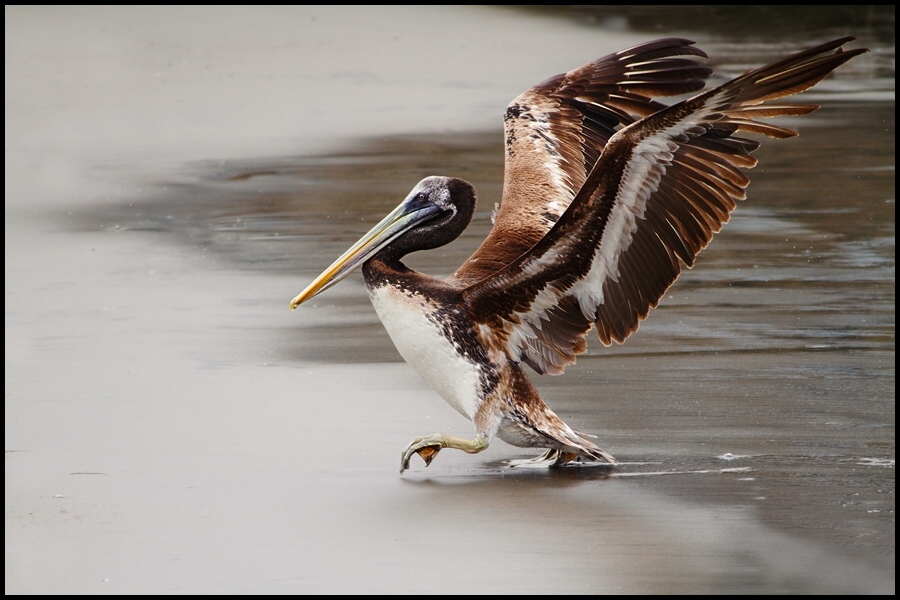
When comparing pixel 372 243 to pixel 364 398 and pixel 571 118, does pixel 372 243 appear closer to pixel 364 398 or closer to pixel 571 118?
pixel 364 398

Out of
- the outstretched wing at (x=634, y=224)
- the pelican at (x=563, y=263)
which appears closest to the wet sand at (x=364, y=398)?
the pelican at (x=563, y=263)

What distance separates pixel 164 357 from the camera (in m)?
7.38

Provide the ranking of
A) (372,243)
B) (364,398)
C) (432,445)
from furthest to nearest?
(364,398)
(372,243)
(432,445)

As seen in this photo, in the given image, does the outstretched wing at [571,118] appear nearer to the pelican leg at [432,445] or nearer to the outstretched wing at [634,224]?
the outstretched wing at [634,224]

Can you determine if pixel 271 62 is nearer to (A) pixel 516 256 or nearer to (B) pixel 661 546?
(A) pixel 516 256

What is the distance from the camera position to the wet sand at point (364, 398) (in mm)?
4887

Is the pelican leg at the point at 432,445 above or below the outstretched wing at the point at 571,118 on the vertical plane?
below

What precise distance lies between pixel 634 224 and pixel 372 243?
1154 mm

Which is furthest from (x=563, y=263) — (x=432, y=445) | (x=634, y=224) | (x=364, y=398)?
(x=364, y=398)

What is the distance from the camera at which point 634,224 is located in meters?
5.75

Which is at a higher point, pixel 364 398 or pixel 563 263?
pixel 563 263

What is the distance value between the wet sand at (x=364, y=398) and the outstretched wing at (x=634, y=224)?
548mm

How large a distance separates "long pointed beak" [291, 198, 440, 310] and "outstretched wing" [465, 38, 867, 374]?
53 cm

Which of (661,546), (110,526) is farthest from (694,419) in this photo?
(110,526)
